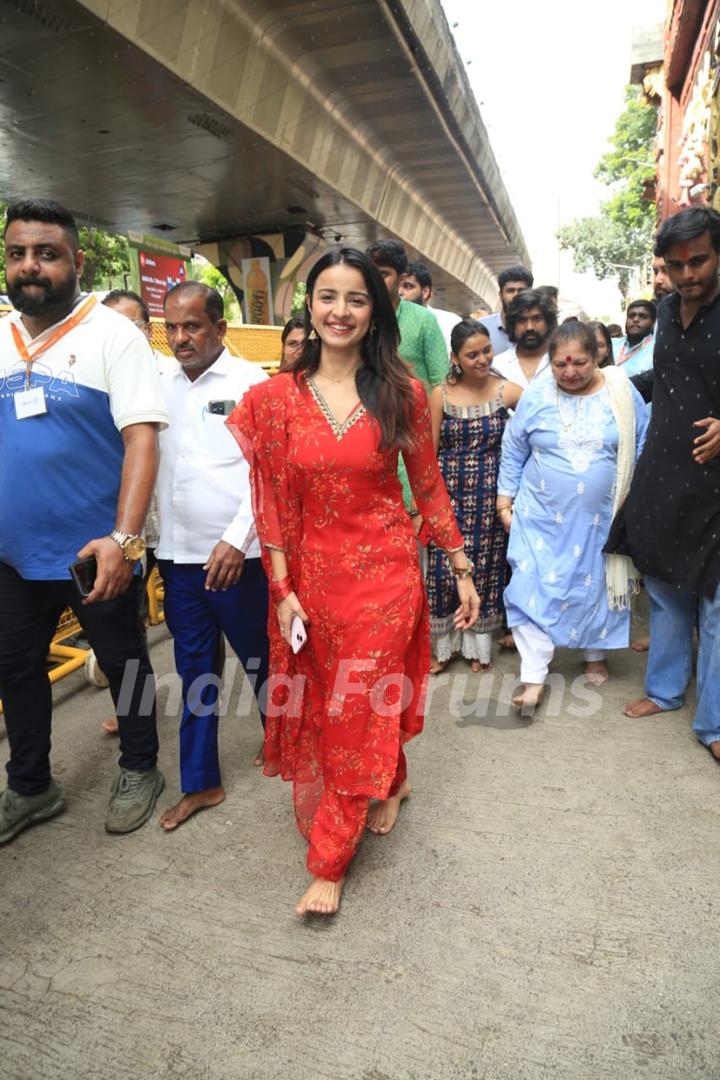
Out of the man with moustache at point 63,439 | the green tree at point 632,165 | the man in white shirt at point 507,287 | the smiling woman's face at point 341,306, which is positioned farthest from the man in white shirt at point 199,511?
the green tree at point 632,165

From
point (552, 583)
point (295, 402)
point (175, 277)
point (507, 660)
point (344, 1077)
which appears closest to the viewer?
point (344, 1077)

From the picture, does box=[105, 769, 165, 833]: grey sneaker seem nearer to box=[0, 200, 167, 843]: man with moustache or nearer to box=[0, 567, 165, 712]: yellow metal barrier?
box=[0, 200, 167, 843]: man with moustache

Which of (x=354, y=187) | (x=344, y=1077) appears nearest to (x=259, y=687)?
(x=344, y=1077)

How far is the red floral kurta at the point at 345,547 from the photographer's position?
6.46 feet

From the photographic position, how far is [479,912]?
2029 mm

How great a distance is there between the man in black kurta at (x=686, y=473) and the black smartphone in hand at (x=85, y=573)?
2.09 meters

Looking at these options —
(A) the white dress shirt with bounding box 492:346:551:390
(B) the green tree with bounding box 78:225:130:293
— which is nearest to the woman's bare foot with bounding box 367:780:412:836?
(A) the white dress shirt with bounding box 492:346:551:390

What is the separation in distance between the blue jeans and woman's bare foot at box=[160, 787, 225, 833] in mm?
1836

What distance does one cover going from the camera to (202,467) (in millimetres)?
2402

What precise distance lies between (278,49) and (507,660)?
19.9ft

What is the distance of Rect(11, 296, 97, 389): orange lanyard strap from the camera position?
2152 millimetres

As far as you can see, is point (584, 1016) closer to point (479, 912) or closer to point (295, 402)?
point (479, 912)

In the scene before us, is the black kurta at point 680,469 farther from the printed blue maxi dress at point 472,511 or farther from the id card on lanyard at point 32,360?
the id card on lanyard at point 32,360

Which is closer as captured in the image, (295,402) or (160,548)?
(295,402)
